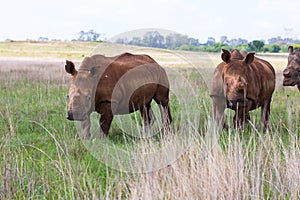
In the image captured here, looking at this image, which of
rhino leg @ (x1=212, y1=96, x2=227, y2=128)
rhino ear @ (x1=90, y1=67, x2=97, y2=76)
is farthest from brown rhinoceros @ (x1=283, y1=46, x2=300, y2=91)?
rhino ear @ (x1=90, y1=67, x2=97, y2=76)

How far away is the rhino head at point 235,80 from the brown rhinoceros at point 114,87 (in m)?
0.95

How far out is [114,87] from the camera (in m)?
6.78

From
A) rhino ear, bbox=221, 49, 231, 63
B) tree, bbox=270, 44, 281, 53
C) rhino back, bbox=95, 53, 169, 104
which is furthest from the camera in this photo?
tree, bbox=270, 44, 281, 53

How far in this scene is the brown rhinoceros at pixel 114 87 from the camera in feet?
20.8

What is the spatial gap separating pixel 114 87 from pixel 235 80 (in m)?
1.68

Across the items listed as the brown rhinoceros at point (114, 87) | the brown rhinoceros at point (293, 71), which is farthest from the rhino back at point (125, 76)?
the brown rhinoceros at point (293, 71)

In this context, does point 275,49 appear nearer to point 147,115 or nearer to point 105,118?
point 147,115

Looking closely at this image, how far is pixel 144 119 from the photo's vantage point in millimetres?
7535

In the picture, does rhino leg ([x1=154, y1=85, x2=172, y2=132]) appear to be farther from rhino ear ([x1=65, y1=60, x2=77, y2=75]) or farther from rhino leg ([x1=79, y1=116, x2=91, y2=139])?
rhino ear ([x1=65, y1=60, x2=77, y2=75])

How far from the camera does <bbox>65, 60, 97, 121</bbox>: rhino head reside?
245 inches

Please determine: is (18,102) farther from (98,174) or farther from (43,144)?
(98,174)

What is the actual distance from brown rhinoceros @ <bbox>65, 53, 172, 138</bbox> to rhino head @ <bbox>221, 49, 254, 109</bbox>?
0.95m

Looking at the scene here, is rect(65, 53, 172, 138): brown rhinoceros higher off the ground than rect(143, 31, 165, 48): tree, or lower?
lower

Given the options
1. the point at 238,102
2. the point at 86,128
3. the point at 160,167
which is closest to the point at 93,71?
the point at 86,128
